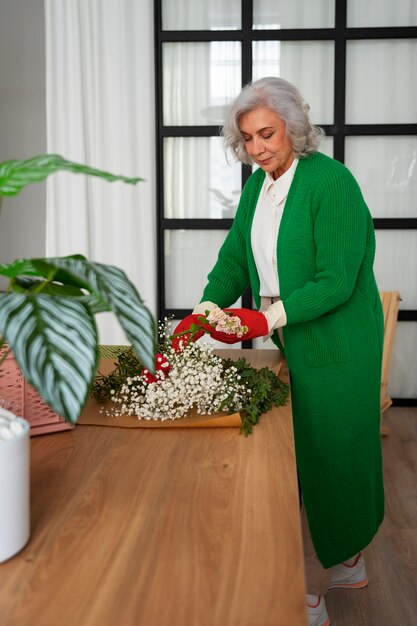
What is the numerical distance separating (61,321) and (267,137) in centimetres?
143

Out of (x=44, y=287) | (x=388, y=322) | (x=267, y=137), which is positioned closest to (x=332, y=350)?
(x=267, y=137)

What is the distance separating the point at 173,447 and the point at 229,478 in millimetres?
195

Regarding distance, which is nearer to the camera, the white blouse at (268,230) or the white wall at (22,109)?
the white blouse at (268,230)

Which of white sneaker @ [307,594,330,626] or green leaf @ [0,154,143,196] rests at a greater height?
green leaf @ [0,154,143,196]

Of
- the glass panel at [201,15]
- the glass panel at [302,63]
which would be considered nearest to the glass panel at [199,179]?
the glass panel at [302,63]

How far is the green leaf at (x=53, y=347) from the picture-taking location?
0.67 metres

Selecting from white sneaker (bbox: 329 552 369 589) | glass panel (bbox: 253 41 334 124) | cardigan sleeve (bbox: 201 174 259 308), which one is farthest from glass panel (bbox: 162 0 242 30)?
white sneaker (bbox: 329 552 369 589)

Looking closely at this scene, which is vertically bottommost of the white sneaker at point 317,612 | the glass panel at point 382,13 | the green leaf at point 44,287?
the white sneaker at point 317,612

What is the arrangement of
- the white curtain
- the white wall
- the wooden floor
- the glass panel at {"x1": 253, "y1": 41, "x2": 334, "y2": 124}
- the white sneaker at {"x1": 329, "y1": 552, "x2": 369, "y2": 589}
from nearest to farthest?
the wooden floor → the white sneaker at {"x1": 329, "y1": 552, "x2": 369, "y2": 589} → the white curtain → the glass panel at {"x1": 253, "y1": 41, "x2": 334, "y2": 124} → the white wall

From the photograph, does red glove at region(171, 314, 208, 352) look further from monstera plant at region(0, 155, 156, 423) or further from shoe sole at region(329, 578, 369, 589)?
shoe sole at region(329, 578, 369, 589)

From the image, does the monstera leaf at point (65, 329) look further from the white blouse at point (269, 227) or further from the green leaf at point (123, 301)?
the white blouse at point (269, 227)

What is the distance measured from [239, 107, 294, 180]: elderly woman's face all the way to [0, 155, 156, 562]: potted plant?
1279 millimetres

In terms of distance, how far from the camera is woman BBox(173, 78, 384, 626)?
6.16ft

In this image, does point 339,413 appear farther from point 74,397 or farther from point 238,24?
point 238,24
